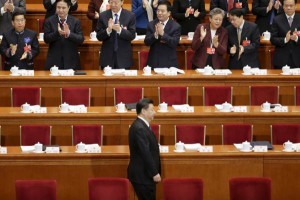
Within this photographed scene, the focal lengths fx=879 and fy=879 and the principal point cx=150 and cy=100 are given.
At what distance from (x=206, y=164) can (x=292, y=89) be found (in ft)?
7.88

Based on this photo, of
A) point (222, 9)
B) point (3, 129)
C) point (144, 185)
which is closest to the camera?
point (144, 185)

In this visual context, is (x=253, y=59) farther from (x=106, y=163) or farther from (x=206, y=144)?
(x=106, y=163)

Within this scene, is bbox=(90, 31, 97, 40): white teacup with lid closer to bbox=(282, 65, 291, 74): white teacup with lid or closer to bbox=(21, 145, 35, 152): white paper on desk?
bbox=(282, 65, 291, 74): white teacup with lid

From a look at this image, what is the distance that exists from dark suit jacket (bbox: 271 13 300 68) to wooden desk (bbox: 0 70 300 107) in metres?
0.47

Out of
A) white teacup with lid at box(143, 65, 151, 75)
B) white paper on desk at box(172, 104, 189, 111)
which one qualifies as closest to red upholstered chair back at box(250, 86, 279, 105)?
white paper on desk at box(172, 104, 189, 111)

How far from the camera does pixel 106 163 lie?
329 inches

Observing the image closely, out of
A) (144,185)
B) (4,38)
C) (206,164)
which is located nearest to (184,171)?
(206,164)

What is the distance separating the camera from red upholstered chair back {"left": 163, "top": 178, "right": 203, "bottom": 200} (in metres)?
7.33

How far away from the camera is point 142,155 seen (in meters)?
7.64

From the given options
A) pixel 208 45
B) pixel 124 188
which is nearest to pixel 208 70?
pixel 208 45

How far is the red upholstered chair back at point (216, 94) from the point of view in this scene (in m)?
9.92

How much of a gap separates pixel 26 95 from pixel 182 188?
10.3 ft

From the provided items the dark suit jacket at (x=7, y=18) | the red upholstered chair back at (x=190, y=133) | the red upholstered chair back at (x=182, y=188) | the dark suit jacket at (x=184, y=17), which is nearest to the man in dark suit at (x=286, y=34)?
the dark suit jacket at (x=184, y=17)

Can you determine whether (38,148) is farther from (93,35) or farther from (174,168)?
(93,35)
